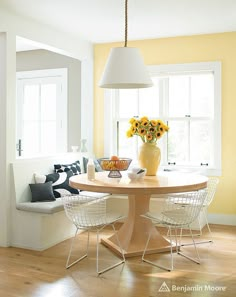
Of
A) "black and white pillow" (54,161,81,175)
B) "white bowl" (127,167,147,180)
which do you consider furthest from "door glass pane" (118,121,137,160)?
"white bowl" (127,167,147,180)

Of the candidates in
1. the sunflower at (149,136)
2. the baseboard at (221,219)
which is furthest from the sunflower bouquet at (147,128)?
the baseboard at (221,219)

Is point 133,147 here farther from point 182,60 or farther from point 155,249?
point 155,249

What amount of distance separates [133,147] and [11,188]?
7.02 feet

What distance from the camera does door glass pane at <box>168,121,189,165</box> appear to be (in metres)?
5.65

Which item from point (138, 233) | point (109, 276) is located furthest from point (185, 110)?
point (109, 276)

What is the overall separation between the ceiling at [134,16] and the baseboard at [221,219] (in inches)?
95.4

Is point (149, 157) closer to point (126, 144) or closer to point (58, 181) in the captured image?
point (58, 181)

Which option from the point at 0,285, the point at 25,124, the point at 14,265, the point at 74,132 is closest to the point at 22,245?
the point at 14,265

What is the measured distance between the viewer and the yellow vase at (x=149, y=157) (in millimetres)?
4277

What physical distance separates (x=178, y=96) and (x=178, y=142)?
0.64 metres

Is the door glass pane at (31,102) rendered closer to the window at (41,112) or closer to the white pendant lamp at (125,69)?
the window at (41,112)

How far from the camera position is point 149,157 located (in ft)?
14.0

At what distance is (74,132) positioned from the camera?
20.6 ft

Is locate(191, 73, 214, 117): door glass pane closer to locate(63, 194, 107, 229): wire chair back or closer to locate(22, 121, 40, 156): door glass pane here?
locate(63, 194, 107, 229): wire chair back
